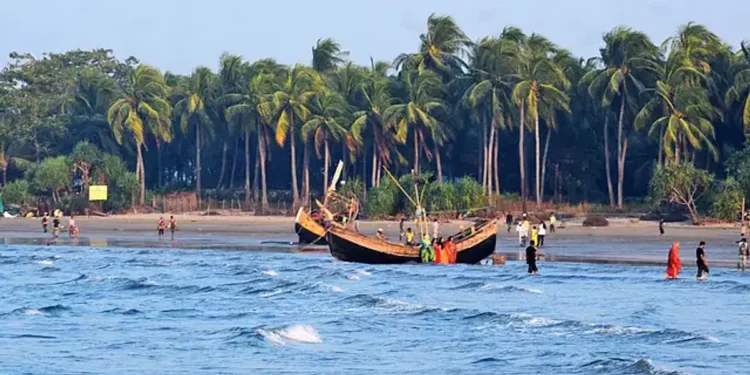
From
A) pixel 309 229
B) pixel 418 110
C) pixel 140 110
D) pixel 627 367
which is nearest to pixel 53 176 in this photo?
pixel 140 110

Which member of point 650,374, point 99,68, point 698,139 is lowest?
point 650,374

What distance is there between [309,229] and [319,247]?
3.52 ft

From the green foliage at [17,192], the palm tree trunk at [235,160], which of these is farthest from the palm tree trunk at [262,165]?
the green foliage at [17,192]

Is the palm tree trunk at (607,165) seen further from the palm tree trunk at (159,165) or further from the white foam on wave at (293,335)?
the white foam on wave at (293,335)

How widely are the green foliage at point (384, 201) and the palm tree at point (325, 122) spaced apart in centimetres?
597

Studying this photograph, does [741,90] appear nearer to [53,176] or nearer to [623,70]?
[623,70]

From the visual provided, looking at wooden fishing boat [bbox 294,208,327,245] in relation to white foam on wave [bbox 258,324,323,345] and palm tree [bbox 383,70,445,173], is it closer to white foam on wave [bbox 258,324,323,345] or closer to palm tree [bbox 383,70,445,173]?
palm tree [bbox 383,70,445,173]

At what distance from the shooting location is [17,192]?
87.4 metres

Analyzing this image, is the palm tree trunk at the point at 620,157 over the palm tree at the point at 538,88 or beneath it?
beneath

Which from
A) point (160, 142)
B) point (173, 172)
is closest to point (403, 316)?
point (160, 142)

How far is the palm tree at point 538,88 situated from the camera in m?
72.1

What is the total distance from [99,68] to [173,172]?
1778 cm

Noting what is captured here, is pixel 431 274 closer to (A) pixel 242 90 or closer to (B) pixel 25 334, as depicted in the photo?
(B) pixel 25 334

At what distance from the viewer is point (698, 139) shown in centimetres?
6719
